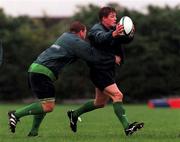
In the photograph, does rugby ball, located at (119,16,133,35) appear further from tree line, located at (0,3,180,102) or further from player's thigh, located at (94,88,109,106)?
tree line, located at (0,3,180,102)

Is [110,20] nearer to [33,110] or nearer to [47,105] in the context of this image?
[47,105]

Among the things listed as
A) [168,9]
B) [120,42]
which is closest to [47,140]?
[120,42]

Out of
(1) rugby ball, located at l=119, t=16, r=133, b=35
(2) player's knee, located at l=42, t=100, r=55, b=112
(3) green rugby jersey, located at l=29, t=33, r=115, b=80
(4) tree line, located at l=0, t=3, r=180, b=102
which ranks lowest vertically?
(4) tree line, located at l=0, t=3, r=180, b=102

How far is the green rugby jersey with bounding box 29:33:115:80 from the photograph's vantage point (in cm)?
1091

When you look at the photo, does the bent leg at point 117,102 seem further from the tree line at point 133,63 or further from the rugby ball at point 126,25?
the tree line at point 133,63

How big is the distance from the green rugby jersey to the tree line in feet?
112

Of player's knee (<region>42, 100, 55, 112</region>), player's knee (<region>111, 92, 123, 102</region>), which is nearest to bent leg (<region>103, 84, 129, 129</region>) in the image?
player's knee (<region>111, 92, 123, 102</region>)

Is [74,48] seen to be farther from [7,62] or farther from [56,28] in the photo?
[56,28]

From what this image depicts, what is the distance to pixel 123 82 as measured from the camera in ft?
148

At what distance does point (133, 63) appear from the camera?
4584 cm

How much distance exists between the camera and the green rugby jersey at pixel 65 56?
1091cm

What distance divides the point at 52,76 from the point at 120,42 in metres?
1.21

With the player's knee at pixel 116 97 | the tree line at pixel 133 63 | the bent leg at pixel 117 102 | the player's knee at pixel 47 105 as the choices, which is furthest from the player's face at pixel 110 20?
the tree line at pixel 133 63

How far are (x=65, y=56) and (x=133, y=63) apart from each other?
115 ft
